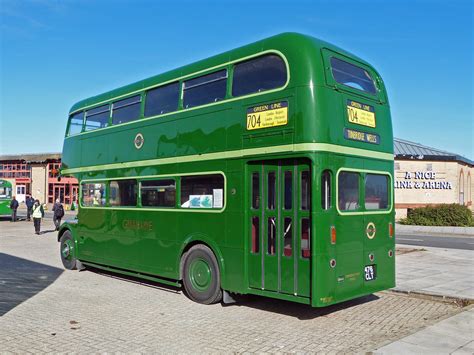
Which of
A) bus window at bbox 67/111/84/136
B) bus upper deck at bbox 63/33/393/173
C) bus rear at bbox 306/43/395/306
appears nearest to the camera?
bus rear at bbox 306/43/395/306

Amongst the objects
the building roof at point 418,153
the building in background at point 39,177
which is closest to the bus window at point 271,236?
the building roof at point 418,153

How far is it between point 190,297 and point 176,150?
279cm

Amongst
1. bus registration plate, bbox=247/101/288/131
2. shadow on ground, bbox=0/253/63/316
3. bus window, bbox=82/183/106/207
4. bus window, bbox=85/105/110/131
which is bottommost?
shadow on ground, bbox=0/253/63/316

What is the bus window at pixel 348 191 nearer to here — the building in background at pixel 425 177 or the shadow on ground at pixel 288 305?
the shadow on ground at pixel 288 305

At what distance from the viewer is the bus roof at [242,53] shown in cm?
719

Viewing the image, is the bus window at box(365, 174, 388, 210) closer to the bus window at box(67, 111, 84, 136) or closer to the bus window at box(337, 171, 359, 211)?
the bus window at box(337, 171, 359, 211)

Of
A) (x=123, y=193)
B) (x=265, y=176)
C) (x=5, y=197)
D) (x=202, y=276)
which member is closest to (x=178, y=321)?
(x=202, y=276)

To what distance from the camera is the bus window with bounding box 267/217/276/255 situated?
738cm

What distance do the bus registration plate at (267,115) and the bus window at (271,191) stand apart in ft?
2.59

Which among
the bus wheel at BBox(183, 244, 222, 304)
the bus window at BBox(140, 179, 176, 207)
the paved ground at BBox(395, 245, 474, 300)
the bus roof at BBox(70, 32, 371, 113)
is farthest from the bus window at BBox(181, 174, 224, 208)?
the paved ground at BBox(395, 245, 474, 300)

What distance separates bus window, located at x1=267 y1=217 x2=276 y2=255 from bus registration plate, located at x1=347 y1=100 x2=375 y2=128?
2014 millimetres

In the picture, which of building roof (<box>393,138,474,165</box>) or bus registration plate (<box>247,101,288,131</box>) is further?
building roof (<box>393,138,474,165</box>)

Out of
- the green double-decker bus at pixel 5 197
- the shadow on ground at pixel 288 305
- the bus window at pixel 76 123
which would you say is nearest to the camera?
the shadow on ground at pixel 288 305

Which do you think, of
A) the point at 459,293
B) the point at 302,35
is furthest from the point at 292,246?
the point at 459,293
